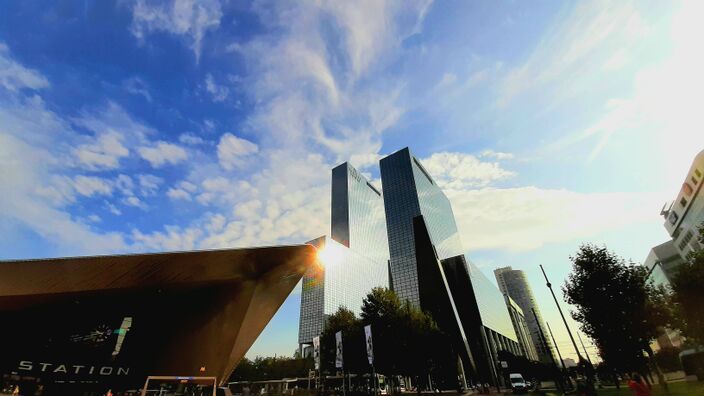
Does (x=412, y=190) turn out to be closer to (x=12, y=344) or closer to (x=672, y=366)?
(x=672, y=366)

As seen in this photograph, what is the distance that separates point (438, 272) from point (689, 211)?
5876cm

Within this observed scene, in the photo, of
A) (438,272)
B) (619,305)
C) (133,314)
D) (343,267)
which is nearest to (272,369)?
(343,267)

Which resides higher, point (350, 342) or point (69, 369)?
point (350, 342)

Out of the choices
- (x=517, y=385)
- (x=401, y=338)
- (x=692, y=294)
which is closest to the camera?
(x=692, y=294)

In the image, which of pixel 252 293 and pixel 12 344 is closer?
pixel 12 344

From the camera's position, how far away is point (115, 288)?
62.7 ft

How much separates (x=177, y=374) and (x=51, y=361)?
787cm

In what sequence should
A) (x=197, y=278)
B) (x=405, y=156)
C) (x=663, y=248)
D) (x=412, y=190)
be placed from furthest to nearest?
(x=405, y=156) → (x=412, y=190) → (x=663, y=248) → (x=197, y=278)

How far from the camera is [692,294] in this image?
26359mm

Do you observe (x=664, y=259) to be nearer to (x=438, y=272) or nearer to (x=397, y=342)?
(x=438, y=272)

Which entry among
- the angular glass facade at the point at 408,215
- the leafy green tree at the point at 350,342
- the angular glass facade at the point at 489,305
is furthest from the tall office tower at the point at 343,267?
the leafy green tree at the point at 350,342

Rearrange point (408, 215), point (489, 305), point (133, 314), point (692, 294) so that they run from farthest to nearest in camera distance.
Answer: point (408, 215), point (489, 305), point (692, 294), point (133, 314)

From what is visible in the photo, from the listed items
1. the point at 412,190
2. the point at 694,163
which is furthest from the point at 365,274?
the point at 694,163

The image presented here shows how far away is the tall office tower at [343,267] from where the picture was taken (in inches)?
5787
